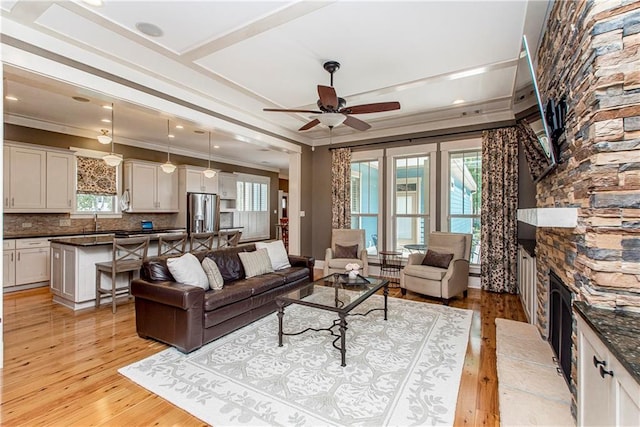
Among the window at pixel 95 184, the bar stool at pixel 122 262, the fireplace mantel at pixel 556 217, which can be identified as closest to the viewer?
the fireplace mantel at pixel 556 217

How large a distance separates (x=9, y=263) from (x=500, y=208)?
797cm

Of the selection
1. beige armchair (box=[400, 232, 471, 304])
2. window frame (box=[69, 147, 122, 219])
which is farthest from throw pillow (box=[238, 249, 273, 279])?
window frame (box=[69, 147, 122, 219])

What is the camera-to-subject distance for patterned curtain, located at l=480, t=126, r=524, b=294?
16.1 feet

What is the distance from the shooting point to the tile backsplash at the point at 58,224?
211 inches

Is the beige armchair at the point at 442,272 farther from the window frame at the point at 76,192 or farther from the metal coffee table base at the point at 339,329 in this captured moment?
the window frame at the point at 76,192

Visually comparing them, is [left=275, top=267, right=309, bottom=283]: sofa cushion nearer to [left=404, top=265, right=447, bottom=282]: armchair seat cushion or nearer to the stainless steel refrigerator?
[left=404, top=265, right=447, bottom=282]: armchair seat cushion

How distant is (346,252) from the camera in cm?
548

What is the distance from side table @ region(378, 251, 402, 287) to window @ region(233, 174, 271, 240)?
541 centimetres

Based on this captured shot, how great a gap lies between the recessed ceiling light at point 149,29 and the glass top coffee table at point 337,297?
8.89 ft

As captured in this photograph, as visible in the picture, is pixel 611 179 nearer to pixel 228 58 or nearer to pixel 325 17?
pixel 325 17

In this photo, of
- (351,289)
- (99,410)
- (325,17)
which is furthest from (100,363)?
(325,17)

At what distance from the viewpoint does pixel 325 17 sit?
102 inches

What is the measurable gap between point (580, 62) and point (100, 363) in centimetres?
416

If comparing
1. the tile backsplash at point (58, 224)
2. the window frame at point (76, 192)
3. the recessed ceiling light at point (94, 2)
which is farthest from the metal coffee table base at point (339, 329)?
the window frame at point (76, 192)
